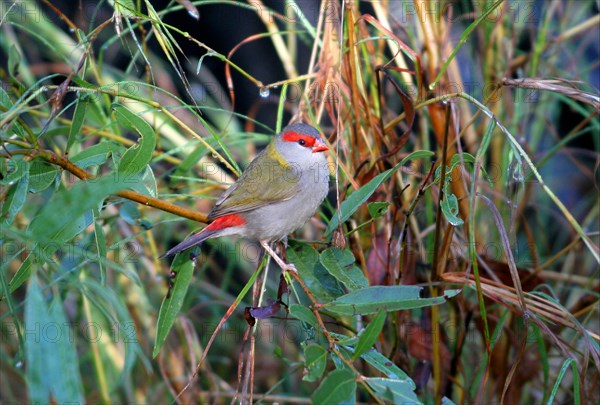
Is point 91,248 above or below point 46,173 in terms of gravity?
A: below

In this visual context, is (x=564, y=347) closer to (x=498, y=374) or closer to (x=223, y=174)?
(x=498, y=374)

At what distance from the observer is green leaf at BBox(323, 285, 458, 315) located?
1895mm

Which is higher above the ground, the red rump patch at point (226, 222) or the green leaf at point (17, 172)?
the green leaf at point (17, 172)

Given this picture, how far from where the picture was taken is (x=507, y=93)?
343 cm

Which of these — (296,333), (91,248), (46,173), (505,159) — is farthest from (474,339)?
→ (46,173)

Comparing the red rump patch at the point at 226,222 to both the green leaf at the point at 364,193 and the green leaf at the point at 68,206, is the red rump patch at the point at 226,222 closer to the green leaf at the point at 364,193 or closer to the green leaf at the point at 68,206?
the green leaf at the point at 364,193

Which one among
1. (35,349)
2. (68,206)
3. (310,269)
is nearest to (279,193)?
(310,269)

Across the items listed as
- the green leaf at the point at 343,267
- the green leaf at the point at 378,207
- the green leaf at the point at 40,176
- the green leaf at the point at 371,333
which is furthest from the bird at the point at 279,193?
the green leaf at the point at 371,333

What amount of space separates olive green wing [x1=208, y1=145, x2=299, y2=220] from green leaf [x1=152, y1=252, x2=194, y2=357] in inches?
13.1

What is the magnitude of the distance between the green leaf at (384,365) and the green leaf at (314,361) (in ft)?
0.60

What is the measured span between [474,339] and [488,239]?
507 mm

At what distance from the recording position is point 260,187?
3.02 metres

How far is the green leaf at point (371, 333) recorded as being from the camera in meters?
1.76

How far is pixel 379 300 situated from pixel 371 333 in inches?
6.9
